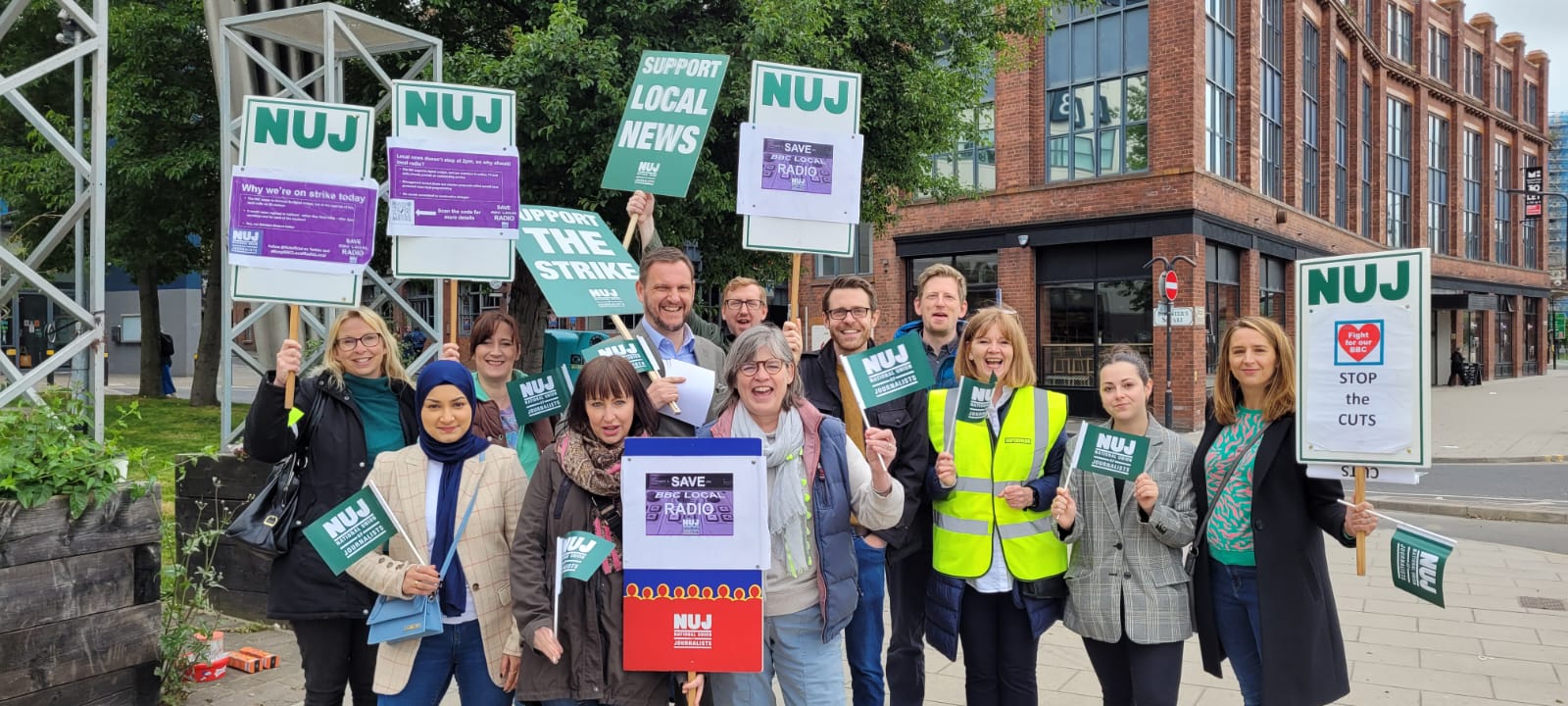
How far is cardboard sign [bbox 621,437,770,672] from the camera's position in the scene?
2.93m

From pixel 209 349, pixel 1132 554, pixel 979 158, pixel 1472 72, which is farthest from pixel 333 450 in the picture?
pixel 1472 72

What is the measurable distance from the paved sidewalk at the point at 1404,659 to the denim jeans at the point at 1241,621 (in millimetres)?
1469

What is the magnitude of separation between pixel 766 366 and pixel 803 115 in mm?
1565

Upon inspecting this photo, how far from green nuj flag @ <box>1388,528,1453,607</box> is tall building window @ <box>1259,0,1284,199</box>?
21653 mm

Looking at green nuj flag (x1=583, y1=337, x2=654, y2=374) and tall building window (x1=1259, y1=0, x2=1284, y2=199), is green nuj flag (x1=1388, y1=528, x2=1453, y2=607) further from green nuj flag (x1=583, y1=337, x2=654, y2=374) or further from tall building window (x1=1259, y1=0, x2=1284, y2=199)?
tall building window (x1=1259, y1=0, x2=1284, y2=199)

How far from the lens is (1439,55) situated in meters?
37.2

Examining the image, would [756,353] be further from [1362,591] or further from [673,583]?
[1362,591]

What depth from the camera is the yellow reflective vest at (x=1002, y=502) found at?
358 centimetres

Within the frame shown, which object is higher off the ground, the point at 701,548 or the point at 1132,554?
the point at 701,548

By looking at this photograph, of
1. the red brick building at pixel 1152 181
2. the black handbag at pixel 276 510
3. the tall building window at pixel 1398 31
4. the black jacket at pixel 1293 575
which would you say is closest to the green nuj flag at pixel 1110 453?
the black jacket at pixel 1293 575

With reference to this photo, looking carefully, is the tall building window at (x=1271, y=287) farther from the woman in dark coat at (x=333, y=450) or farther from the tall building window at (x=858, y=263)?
the woman in dark coat at (x=333, y=450)

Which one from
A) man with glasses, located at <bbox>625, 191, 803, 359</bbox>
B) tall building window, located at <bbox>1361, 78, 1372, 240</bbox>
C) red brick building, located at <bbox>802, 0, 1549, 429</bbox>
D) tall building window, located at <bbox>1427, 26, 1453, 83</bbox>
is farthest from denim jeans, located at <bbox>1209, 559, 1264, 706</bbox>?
tall building window, located at <bbox>1427, 26, 1453, 83</bbox>

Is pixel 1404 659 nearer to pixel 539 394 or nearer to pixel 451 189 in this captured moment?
pixel 539 394

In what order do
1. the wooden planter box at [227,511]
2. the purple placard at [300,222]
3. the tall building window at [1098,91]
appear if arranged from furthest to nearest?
the tall building window at [1098,91] < the wooden planter box at [227,511] < the purple placard at [300,222]
